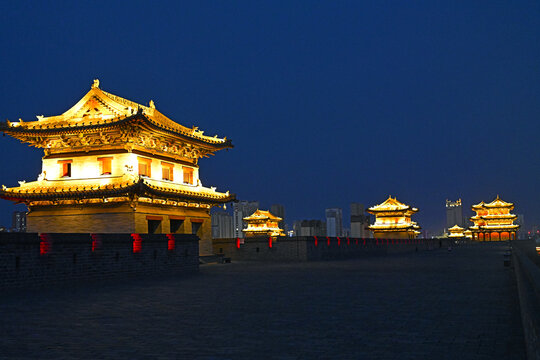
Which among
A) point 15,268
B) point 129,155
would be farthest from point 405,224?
point 15,268

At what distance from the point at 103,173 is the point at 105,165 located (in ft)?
1.83

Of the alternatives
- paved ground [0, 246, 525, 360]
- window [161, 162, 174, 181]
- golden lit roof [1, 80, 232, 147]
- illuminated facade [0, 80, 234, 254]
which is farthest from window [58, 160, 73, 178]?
paved ground [0, 246, 525, 360]

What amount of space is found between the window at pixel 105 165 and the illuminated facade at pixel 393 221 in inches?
2267

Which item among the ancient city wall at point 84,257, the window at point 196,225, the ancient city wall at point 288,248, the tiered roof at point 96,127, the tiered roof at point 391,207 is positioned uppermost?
the tiered roof at point 96,127

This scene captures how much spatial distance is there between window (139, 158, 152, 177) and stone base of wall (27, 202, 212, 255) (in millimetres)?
2249

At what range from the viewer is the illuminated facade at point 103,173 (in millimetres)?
29906

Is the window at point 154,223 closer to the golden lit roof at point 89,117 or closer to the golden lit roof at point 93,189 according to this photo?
the golden lit roof at point 93,189

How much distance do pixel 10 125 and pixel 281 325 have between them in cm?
3001

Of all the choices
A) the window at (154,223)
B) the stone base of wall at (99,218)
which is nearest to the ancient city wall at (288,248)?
the window at (154,223)

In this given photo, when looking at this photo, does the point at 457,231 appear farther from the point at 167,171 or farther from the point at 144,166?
the point at 144,166

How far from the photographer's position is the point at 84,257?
16469mm

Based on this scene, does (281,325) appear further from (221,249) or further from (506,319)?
(221,249)

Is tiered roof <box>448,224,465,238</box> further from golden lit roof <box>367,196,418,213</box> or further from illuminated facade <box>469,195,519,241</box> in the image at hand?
golden lit roof <box>367,196,418,213</box>

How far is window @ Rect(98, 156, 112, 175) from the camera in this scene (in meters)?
31.3
